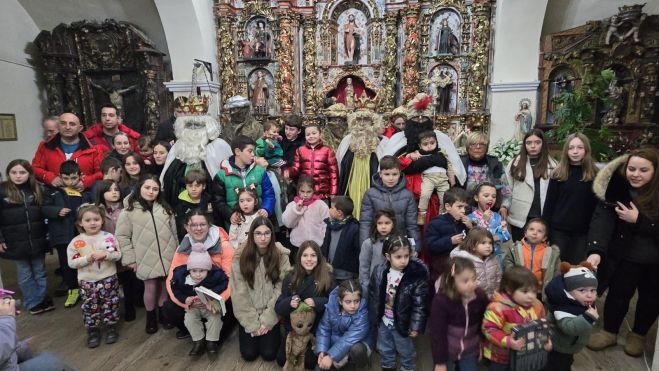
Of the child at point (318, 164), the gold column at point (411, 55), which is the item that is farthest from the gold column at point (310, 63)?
the child at point (318, 164)

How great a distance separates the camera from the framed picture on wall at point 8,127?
21.1ft

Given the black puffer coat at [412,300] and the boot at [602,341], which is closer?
the black puffer coat at [412,300]

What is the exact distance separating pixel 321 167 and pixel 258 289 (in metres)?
1.43

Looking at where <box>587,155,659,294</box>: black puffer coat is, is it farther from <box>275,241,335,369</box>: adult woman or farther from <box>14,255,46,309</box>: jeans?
<box>14,255,46,309</box>: jeans

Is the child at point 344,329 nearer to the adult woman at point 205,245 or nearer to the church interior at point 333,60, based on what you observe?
the adult woman at point 205,245

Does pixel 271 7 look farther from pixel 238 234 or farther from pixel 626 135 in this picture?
pixel 626 135

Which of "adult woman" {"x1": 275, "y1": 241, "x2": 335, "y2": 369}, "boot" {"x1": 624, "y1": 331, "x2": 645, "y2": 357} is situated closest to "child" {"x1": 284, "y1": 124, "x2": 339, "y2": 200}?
"adult woman" {"x1": 275, "y1": 241, "x2": 335, "y2": 369}

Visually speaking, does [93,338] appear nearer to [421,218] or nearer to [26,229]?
[26,229]

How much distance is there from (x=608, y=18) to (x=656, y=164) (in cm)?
471

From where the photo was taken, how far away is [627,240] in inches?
107

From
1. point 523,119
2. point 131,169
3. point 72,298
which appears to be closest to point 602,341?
point 131,169

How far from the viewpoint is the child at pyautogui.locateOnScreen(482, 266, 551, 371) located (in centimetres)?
210

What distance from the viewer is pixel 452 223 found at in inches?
113

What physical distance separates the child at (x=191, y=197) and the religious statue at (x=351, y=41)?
17.0 feet
